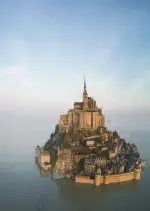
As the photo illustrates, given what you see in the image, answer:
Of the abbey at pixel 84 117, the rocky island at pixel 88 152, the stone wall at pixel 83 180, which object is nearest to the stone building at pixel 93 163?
the rocky island at pixel 88 152

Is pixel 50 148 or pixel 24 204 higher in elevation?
pixel 50 148

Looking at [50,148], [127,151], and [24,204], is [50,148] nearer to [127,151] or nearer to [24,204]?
[127,151]

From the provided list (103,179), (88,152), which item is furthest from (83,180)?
(88,152)

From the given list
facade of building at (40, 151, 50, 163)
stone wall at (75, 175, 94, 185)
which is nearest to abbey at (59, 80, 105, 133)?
facade of building at (40, 151, 50, 163)

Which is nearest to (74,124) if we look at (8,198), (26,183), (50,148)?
(50,148)

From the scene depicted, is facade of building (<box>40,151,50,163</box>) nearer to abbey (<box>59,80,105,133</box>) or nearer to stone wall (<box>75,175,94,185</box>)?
stone wall (<box>75,175,94,185</box>)

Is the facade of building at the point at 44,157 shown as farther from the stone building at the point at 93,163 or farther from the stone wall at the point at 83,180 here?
the stone wall at the point at 83,180

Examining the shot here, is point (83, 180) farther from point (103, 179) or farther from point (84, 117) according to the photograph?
point (84, 117)
